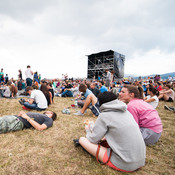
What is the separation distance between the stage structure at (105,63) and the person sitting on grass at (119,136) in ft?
61.2

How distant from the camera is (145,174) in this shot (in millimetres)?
1678

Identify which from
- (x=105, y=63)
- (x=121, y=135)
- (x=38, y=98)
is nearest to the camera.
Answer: (x=121, y=135)

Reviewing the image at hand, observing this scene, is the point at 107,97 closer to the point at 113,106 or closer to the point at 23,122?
the point at 113,106

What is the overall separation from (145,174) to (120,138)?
2.40 feet

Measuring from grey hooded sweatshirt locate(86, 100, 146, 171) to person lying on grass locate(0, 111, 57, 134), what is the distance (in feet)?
5.60

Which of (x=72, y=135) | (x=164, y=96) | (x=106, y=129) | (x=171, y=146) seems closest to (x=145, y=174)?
(x=106, y=129)

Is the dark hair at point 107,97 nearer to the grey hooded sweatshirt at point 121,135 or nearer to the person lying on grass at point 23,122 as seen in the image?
the grey hooded sweatshirt at point 121,135

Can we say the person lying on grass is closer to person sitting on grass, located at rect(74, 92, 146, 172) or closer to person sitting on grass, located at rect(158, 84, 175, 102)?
person sitting on grass, located at rect(74, 92, 146, 172)

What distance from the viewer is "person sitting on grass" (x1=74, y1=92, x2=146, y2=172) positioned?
59.2 inches

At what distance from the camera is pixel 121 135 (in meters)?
1.51

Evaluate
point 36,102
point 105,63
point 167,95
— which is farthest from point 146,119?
point 105,63

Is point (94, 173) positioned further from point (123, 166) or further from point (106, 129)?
point (106, 129)

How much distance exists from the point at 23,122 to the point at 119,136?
2303 mm

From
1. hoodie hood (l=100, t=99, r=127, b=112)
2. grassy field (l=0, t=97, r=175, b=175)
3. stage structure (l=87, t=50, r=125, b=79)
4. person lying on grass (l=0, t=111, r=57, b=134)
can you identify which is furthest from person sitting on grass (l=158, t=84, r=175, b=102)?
stage structure (l=87, t=50, r=125, b=79)
